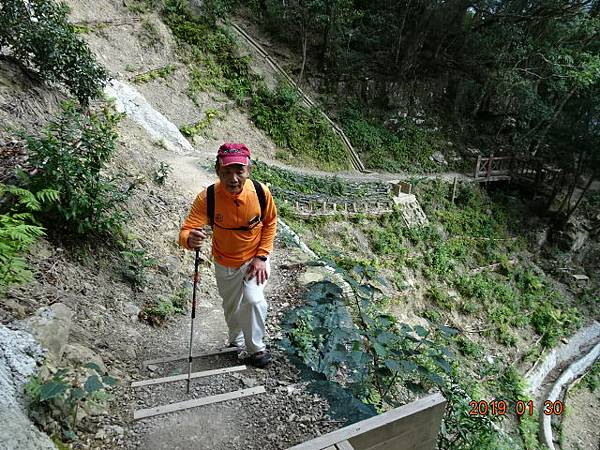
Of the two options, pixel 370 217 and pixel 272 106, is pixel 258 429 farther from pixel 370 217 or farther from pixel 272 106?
pixel 272 106

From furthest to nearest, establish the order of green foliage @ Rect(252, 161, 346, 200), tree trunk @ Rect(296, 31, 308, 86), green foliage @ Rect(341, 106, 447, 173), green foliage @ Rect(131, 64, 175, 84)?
1. green foliage @ Rect(341, 106, 447, 173)
2. tree trunk @ Rect(296, 31, 308, 86)
3. green foliage @ Rect(131, 64, 175, 84)
4. green foliage @ Rect(252, 161, 346, 200)

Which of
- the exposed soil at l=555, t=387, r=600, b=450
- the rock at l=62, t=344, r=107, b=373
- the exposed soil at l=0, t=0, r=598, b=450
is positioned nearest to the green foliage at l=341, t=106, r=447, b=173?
the exposed soil at l=555, t=387, r=600, b=450

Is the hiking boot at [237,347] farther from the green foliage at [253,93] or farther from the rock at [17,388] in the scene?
the green foliage at [253,93]

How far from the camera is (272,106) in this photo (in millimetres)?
16062

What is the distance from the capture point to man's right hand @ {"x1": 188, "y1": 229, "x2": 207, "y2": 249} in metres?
3.08

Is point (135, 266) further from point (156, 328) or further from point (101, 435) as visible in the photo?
point (101, 435)

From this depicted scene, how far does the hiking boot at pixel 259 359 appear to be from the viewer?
361 centimetres

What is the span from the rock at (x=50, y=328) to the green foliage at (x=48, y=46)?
5007 mm

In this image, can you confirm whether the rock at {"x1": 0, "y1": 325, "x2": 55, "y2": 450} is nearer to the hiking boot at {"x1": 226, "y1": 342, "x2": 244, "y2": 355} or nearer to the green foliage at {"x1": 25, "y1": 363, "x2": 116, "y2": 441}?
the green foliage at {"x1": 25, "y1": 363, "x2": 116, "y2": 441}

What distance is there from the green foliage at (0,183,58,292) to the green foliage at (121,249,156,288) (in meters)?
1.02

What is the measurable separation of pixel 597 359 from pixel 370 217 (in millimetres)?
9251

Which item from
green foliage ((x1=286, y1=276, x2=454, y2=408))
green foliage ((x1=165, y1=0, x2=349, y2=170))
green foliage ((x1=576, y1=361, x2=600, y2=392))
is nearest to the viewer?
green foliage ((x1=286, y1=276, x2=454, y2=408))

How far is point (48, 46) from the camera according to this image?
6125 millimetres

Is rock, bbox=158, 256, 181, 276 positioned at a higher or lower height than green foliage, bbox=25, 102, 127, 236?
lower
